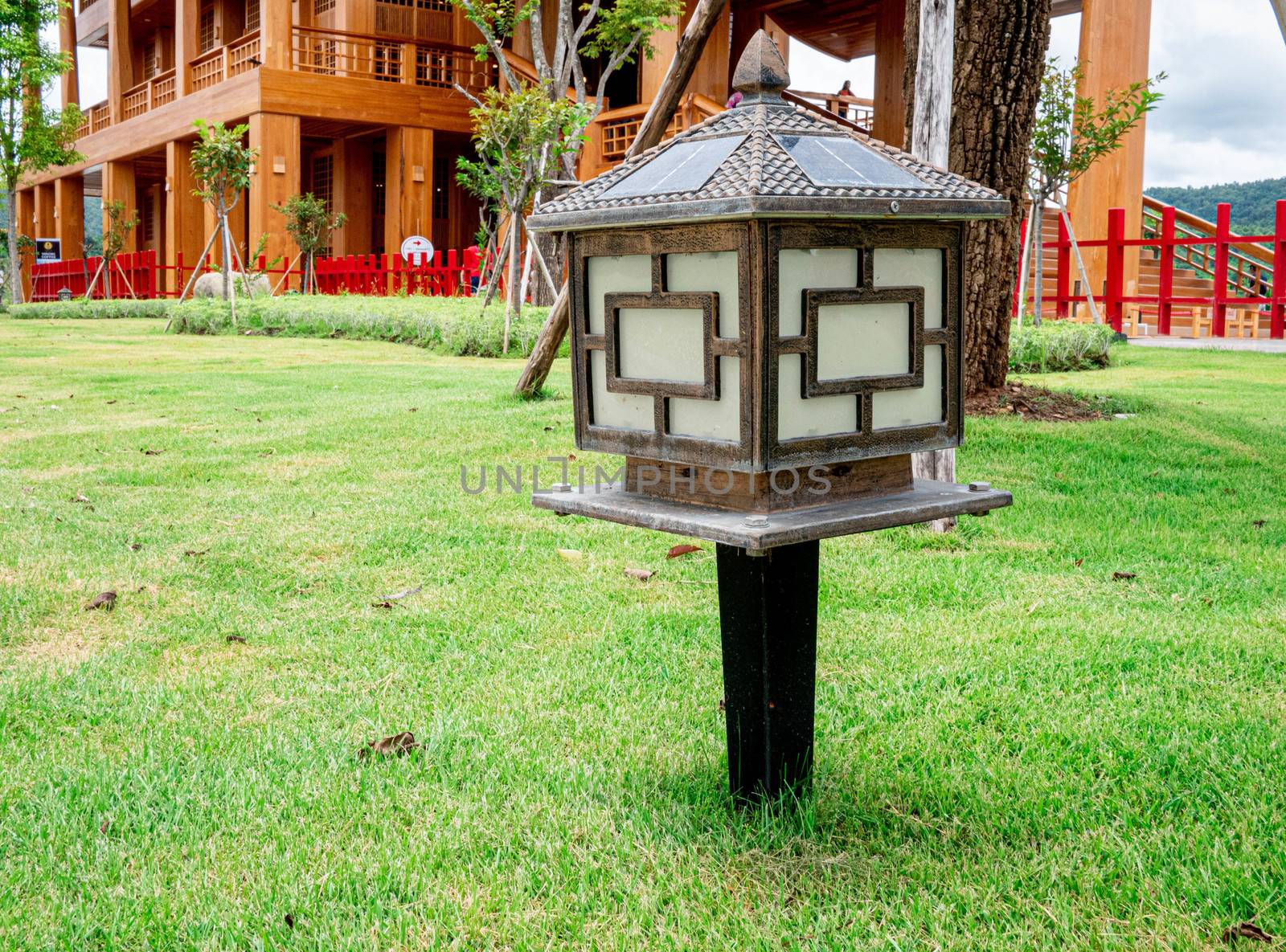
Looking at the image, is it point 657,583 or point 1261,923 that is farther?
point 657,583

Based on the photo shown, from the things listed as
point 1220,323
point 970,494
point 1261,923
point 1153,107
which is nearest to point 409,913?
point 970,494

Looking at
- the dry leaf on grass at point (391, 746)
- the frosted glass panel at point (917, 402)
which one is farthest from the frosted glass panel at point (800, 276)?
the dry leaf on grass at point (391, 746)

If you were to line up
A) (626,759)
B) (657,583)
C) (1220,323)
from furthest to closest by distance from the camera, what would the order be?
1. (1220,323)
2. (657,583)
3. (626,759)

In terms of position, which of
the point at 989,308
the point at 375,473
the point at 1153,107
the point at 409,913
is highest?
the point at 1153,107

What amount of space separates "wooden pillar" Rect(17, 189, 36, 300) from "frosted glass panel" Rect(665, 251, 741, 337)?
36.4m

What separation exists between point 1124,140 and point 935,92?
1254 cm

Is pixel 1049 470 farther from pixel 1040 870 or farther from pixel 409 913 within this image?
pixel 409 913

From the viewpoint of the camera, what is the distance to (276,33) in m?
21.9

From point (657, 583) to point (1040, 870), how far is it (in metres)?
1.94

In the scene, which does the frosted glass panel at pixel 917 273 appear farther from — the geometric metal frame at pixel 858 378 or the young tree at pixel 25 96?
the young tree at pixel 25 96

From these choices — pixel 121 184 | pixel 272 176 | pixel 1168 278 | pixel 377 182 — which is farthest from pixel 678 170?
pixel 121 184

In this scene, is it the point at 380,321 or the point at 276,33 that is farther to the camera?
the point at 276,33

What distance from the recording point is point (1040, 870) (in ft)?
6.73

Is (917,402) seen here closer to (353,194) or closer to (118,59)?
(353,194)
